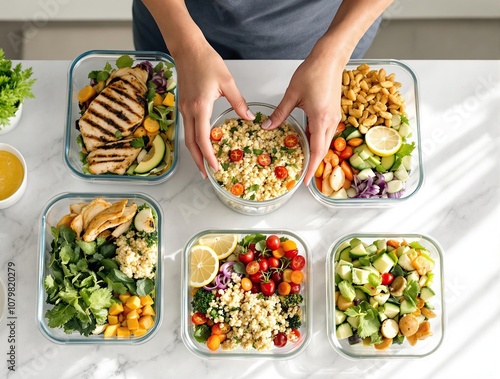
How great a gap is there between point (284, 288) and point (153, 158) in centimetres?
55

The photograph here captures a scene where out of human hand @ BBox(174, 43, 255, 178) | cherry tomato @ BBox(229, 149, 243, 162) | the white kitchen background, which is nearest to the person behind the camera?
human hand @ BBox(174, 43, 255, 178)

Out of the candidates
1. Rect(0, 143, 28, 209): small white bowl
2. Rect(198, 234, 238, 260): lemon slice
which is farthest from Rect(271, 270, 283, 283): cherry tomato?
Rect(0, 143, 28, 209): small white bowl

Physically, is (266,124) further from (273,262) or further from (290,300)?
(290,300)

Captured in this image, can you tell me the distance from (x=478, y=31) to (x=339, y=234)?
175 centimetres

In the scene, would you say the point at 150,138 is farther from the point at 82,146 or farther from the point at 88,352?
the point at 88,352

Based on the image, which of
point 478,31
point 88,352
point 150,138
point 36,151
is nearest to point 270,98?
point 150,138

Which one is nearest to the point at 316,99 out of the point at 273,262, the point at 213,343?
the point at 273,262

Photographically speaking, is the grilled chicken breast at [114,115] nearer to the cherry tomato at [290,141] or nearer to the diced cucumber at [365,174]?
the cherry tomato at [290,141]

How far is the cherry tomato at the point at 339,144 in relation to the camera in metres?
1.90

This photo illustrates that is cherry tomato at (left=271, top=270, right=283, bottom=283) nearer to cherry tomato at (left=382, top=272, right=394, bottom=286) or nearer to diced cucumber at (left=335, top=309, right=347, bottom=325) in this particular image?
diced cucumber at (left=335, top=309, right=347, bottom=325)

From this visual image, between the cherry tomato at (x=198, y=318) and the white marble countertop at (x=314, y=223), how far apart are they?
12cm

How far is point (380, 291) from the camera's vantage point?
5.91ft

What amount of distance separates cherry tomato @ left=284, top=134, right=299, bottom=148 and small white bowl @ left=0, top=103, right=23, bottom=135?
0.84 metres

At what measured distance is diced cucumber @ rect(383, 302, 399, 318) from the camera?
1.80m
